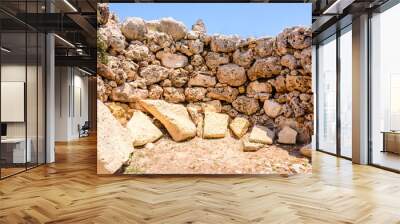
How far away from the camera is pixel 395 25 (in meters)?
5.83

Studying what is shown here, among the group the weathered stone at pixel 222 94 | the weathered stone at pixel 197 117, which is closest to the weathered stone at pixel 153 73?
the weathered stone at pixel 197 117

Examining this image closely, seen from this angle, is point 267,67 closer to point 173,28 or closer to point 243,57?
point 243,57

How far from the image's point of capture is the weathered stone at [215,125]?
5.43 m

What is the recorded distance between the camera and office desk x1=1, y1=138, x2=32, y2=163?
532 cm

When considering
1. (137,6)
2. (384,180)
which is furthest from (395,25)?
(137,6)

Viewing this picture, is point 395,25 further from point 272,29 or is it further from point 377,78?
point 272,29

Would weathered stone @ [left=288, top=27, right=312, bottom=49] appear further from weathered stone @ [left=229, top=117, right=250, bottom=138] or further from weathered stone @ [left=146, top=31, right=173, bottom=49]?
weathered stone @ [left=146, top=31, right=173, bottom=49]

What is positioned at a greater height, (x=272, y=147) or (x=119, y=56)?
(x=119, y=56)

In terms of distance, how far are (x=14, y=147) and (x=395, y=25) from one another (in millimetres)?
6458

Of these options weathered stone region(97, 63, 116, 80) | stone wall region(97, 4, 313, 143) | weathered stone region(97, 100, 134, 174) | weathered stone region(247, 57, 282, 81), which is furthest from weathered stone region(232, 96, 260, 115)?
weathered stone region(97, 63, 116, 80)

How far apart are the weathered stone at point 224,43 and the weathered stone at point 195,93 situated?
0.67 meters

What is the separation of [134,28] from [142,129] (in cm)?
154

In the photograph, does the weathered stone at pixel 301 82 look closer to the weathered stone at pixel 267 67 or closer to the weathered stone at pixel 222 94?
the weathered stone at pixel 267 67

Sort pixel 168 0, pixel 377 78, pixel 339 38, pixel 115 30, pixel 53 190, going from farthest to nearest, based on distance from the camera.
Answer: pixel 339 38
pixel 377 78
pixel 168 0
pixel 115 30
pixel 53 190
